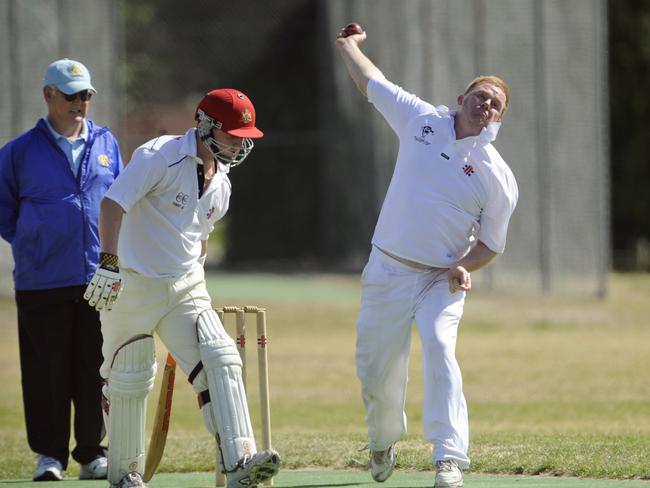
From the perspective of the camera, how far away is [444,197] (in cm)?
625

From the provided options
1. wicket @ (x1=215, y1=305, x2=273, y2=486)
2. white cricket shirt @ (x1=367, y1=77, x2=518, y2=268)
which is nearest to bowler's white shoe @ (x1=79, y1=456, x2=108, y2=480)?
wicket @ (x1=215, y1=305, x2=273, y2=486)

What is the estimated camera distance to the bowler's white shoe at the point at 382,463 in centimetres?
641

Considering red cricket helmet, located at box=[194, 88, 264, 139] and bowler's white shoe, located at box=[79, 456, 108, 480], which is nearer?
red cricket helmet, located at box=[194, 88, 264, 139]

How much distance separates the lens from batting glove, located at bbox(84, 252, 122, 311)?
563 cm

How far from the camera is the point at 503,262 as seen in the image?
2064cm

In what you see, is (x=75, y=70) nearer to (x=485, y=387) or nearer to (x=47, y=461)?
(x=47, y=461)

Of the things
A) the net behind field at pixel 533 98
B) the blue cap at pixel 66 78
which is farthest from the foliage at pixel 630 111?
the blue cap at pixel 66 78

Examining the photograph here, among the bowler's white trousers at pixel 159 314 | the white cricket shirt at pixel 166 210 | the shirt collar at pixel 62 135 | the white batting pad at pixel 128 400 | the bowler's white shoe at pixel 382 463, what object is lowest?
the bowler's white shoe at pixel 382 463

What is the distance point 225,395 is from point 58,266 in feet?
5.72

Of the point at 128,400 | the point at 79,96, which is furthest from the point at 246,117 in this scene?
the point at 79,96

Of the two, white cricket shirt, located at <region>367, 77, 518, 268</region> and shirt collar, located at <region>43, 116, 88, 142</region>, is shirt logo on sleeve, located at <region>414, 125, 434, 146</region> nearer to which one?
white cricket shirt, located at <region>367, 77, 518, 268</region>

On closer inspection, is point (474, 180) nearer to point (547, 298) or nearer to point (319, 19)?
point (547, 298)

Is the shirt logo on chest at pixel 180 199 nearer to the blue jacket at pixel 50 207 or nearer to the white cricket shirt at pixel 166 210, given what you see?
the white cricket shirt at pixel 166 210

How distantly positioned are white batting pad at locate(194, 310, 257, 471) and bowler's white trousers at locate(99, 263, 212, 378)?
88 millimetres
